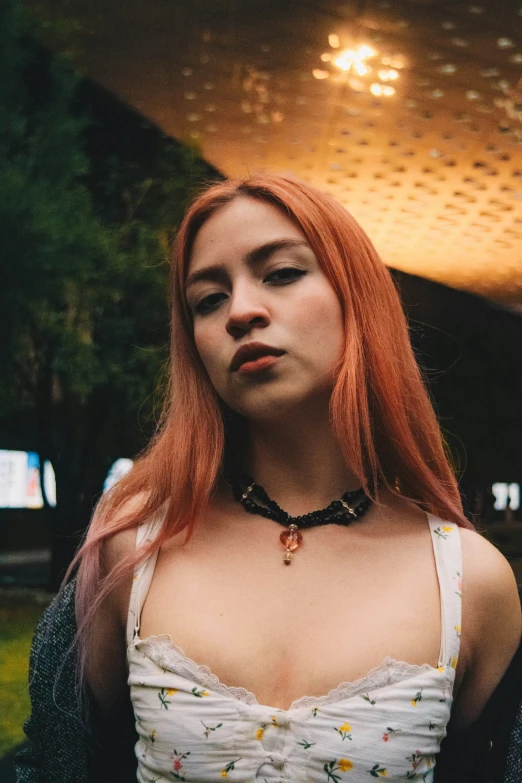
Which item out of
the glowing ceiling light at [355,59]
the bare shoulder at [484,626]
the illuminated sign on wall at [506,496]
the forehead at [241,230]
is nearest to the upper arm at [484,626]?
the bare shoulder at [484,626]

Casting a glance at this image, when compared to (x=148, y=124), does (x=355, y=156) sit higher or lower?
lower

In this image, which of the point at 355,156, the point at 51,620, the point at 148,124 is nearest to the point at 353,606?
the point at 51,620

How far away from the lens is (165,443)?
1.34 metres

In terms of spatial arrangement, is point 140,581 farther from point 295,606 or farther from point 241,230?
point 241,230

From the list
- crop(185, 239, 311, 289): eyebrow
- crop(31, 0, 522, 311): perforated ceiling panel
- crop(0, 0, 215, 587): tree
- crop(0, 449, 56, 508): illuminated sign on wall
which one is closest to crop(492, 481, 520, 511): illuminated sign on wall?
crop(31, 0, 522, 311): perforated ceiling panel

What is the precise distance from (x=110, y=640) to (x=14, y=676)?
2.85 meters

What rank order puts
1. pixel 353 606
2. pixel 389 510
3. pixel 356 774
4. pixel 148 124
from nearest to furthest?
pixel 356 774, pixel 353 606, pixel 389 510, pixel 148 124

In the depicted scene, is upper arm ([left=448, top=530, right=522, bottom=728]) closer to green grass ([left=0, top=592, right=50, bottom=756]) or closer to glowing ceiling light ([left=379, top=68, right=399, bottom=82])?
green grass ([left=0, top=592, right=50, bottom=756])

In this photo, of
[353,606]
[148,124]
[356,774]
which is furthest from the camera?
[148,124]

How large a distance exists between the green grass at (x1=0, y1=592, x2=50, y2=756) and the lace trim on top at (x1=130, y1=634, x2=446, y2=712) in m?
1.76

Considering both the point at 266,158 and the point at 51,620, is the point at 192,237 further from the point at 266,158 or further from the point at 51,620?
the point at 266,158

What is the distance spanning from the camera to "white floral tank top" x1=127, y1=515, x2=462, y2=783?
0.98 meters

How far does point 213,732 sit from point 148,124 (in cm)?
379

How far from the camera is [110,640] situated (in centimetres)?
123
